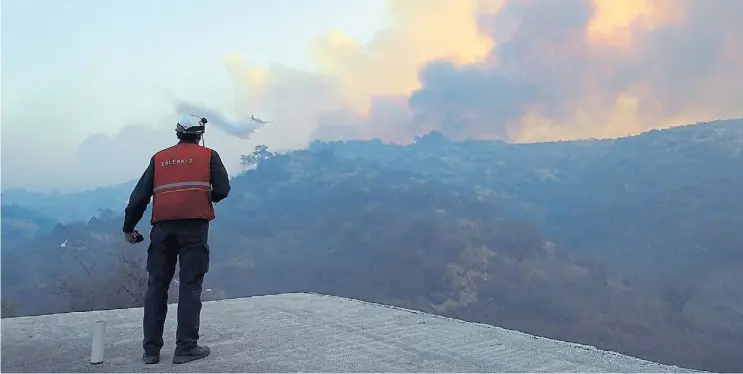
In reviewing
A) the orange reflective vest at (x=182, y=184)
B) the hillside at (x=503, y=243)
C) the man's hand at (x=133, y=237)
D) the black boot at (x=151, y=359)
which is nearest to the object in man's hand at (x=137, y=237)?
the man's hand at (x=133, y=237)

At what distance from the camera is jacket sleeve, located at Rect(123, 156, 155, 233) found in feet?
14.8

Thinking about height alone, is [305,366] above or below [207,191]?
below

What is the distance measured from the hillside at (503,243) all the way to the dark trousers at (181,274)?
28.0 m

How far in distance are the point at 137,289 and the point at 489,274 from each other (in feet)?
156

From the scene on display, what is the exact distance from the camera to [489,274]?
70.1 meters

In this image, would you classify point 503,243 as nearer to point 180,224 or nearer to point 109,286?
point 109,286

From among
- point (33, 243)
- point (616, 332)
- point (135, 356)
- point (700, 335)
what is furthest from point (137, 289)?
point (700, 335)

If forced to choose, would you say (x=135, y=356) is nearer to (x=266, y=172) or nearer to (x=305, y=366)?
(x=305, y=366)

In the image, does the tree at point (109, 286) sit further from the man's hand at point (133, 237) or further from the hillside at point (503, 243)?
the man's hand at point (133, 237)

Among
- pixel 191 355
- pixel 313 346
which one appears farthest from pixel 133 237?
pixel 313 346

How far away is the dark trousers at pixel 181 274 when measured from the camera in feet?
14.8

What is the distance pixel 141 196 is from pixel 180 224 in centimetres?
35

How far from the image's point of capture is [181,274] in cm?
458

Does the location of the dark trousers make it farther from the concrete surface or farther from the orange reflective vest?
the concrete surface
